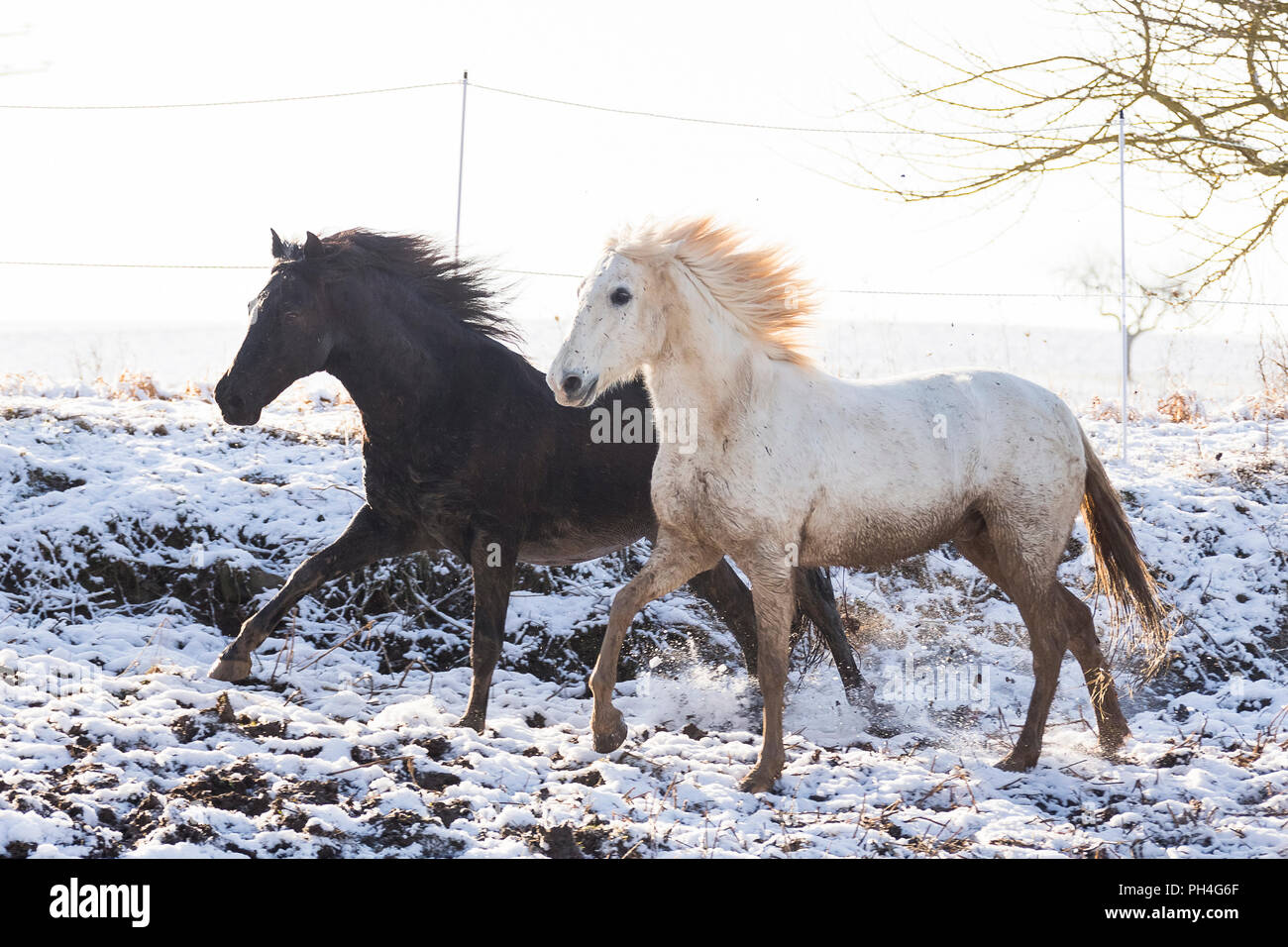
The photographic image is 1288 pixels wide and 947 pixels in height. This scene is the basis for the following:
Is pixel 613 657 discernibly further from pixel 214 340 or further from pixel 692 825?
pixel 214 340

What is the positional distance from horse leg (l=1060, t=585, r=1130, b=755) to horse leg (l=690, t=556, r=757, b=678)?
58.8 inches

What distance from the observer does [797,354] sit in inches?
199

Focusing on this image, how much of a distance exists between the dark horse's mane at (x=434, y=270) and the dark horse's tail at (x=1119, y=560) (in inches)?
113

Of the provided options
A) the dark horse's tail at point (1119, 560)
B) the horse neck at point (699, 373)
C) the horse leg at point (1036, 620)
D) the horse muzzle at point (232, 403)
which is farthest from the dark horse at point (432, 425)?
the dark horse's tail at point (1119, 560)

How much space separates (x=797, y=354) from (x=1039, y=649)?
5.43ft

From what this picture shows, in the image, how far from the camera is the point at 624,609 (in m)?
4.80

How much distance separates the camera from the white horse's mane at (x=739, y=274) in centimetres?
476

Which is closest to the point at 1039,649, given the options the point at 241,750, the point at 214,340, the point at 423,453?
the point at 423,453

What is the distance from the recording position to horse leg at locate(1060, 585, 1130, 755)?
5.31m

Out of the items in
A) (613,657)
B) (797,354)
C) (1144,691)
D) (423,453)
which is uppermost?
(797,354)

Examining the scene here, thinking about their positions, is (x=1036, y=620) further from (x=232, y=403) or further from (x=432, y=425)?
(x=232, y=403)

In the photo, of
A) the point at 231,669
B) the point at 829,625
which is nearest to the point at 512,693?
the point at 231,669

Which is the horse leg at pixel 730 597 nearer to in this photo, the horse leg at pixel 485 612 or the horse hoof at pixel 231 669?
the horse leg at pixel 485 612
